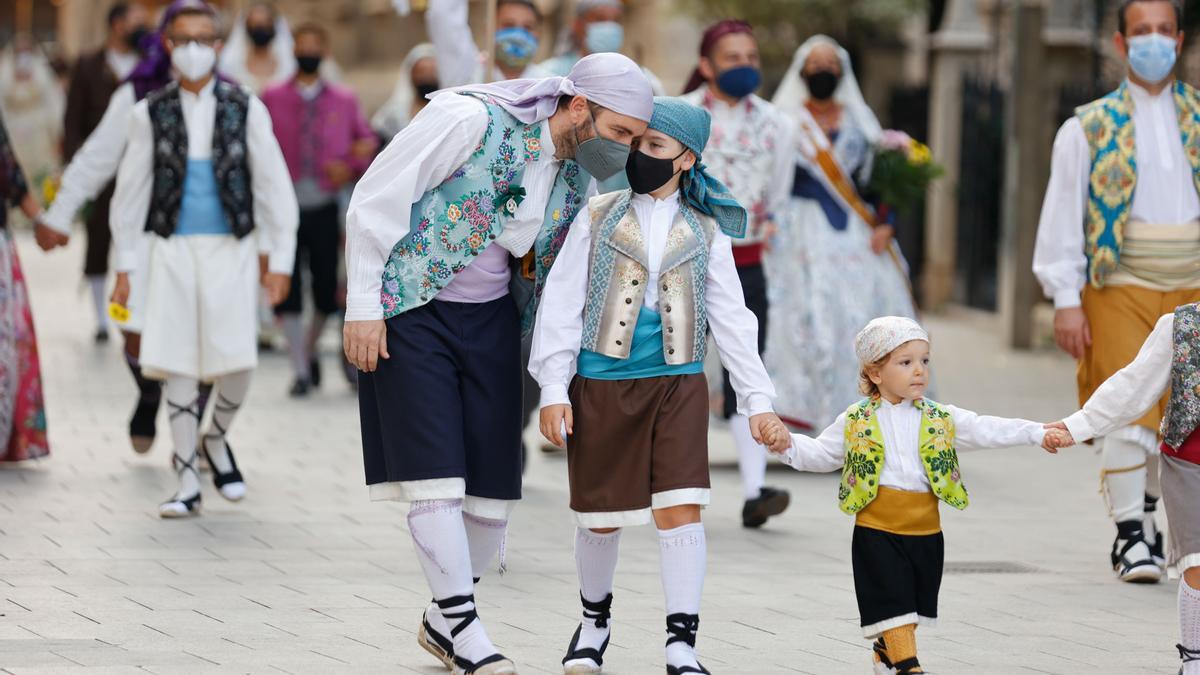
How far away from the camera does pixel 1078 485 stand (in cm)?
1030

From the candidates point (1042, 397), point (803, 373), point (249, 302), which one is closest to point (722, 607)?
point (249, 302)

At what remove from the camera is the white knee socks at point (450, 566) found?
19.0 ft

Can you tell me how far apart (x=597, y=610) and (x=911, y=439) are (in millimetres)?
1061

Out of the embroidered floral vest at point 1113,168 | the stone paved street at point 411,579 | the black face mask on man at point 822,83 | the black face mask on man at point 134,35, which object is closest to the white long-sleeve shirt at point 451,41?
the stone paved street at point 411,579

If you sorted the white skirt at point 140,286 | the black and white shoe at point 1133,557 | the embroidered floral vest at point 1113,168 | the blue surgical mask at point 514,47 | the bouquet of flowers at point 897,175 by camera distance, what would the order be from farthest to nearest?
1. the bouquet of flowers at point 897,175
2. the blue surgical mask at point 514,47
3. the white skirt at point 140,286
4. the embroidered floral vest at point 1113,168
5. the black and white shoe at point 1133,557

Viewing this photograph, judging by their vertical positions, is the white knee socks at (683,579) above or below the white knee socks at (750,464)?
above

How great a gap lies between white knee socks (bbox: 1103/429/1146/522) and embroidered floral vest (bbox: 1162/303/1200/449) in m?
1.95

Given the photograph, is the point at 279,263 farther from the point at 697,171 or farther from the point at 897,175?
the point at 897,175

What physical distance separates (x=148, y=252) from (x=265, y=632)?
261 centimetres

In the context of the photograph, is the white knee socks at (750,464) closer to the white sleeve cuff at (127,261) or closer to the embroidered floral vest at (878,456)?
the white sleeve cuff at (127,261)

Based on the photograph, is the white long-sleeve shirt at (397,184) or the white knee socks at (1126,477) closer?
the white long-sleeve shirt at (397,184)

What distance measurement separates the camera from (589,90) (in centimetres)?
584

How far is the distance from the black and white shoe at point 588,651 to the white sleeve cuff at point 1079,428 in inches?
55.7

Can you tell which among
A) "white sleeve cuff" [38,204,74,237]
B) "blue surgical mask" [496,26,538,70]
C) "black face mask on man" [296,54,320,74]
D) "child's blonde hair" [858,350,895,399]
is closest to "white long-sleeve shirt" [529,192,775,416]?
"child's blonde hair" [858,350,895,399]
